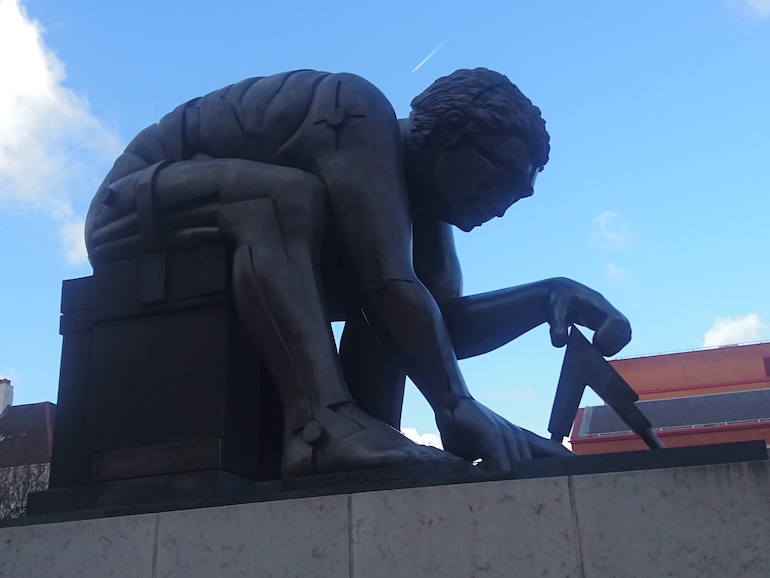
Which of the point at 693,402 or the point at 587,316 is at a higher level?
the point at 693,402

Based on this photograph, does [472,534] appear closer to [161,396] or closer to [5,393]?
[161,396]

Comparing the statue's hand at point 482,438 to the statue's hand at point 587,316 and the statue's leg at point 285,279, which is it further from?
the statue's hand at point 587,316

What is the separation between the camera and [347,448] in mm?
3842

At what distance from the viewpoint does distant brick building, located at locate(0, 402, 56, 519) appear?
23.1 m

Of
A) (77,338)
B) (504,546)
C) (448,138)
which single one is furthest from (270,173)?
(504,546)

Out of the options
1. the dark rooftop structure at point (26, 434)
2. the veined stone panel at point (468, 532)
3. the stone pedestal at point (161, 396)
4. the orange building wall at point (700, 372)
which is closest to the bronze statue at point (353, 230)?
the stone pedestal at point (161, 396)

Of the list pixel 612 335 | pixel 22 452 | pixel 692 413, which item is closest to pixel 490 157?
pixel 612 335

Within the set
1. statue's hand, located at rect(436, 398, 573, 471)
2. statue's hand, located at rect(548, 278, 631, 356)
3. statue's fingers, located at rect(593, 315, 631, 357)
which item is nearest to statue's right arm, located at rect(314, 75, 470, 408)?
statue's hand, located at rect(436, 398, 573, 471)

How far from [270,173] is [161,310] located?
3.07 feet

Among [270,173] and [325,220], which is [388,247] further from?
[270,173]

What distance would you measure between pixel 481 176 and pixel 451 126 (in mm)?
330

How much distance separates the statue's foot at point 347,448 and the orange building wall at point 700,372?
70.3 feet

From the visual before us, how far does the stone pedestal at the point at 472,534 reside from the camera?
3.07m

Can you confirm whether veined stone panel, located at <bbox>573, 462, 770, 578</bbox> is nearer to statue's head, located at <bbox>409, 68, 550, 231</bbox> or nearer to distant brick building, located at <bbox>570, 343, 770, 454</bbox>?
statue's head, located at <bbox>409, 68, 550, 231</bbox>
